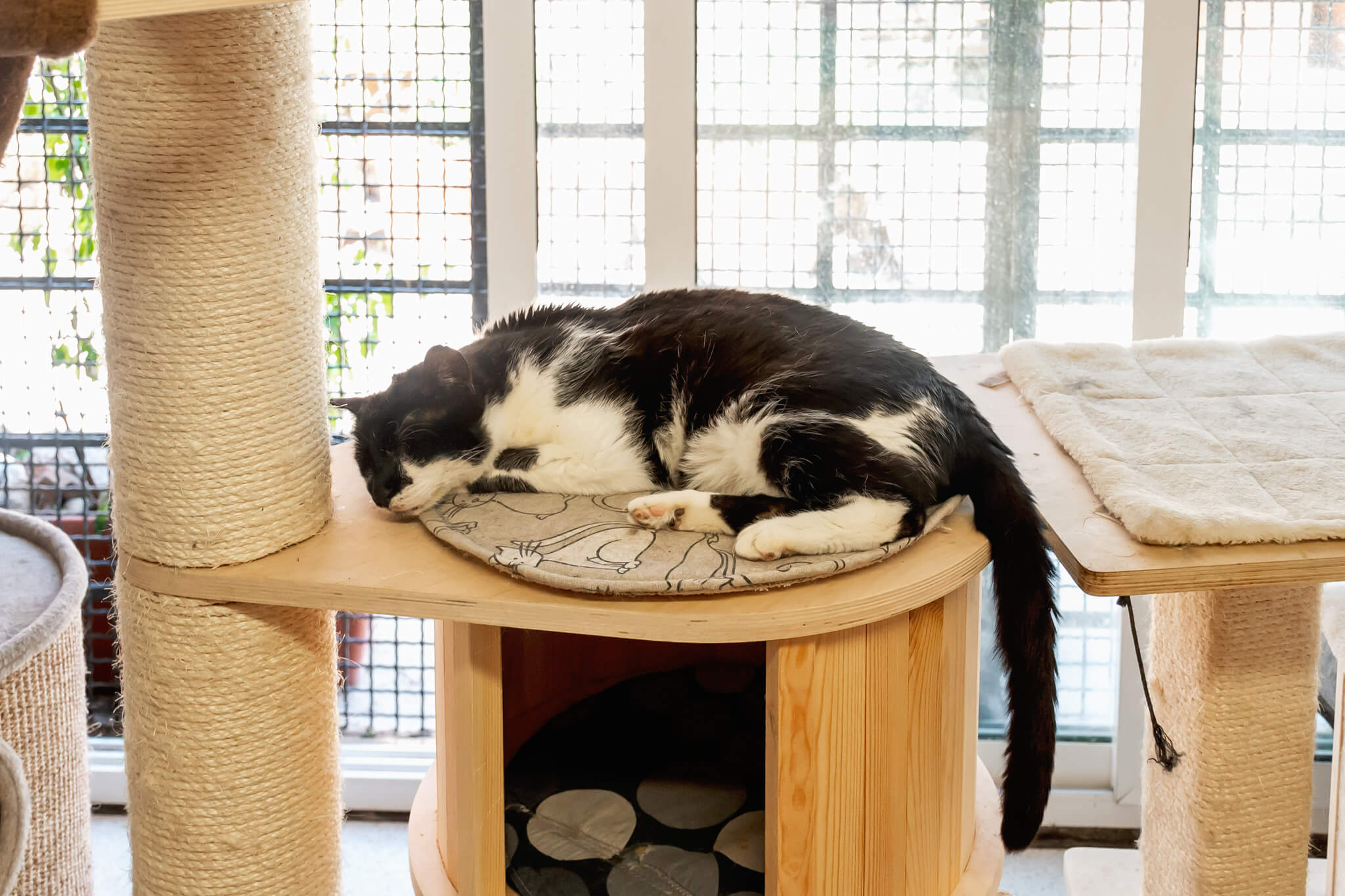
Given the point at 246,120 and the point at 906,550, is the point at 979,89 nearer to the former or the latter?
the point at 906,550

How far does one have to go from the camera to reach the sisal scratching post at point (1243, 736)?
4.42 feet

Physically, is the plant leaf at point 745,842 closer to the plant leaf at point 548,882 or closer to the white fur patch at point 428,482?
the plant leaf at point 548,882

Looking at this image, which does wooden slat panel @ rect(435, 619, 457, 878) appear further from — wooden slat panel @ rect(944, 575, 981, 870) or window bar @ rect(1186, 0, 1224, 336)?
window bar @ rect(1186, 0, 1224, 336)

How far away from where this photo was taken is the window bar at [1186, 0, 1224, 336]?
6.46 ft

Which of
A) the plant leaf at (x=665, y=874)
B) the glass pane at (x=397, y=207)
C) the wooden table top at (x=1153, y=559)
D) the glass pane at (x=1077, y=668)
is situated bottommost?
the glass pane at (x=1077, y=668)

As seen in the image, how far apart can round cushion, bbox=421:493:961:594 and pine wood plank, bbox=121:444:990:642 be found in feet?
0.05

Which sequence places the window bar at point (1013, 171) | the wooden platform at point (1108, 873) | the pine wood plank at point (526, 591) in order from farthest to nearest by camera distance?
1. the window bar at point (1013, 171)
2. the wooden platform at point (1108, 873)
3. the pine wood plank at point (526, 591)

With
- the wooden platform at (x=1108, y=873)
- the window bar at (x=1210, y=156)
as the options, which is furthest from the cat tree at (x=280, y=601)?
the window bar at (x=1210, y=156)

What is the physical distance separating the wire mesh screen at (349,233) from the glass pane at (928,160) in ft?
1.46

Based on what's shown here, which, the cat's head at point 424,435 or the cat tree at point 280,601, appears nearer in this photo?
the cat tree at point 280,601

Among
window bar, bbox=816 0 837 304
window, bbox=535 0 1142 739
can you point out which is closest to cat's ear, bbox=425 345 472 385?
window, bbox=535 0 1142 739

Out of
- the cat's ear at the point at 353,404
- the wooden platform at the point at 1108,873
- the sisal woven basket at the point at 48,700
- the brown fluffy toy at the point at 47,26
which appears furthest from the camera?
the wooden platform at the point at 1108,873

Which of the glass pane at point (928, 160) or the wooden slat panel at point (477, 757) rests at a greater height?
the glass pane at point (928, 160)

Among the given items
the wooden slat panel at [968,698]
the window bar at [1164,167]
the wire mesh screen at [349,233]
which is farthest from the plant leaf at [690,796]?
the window bar at [1164,167]
